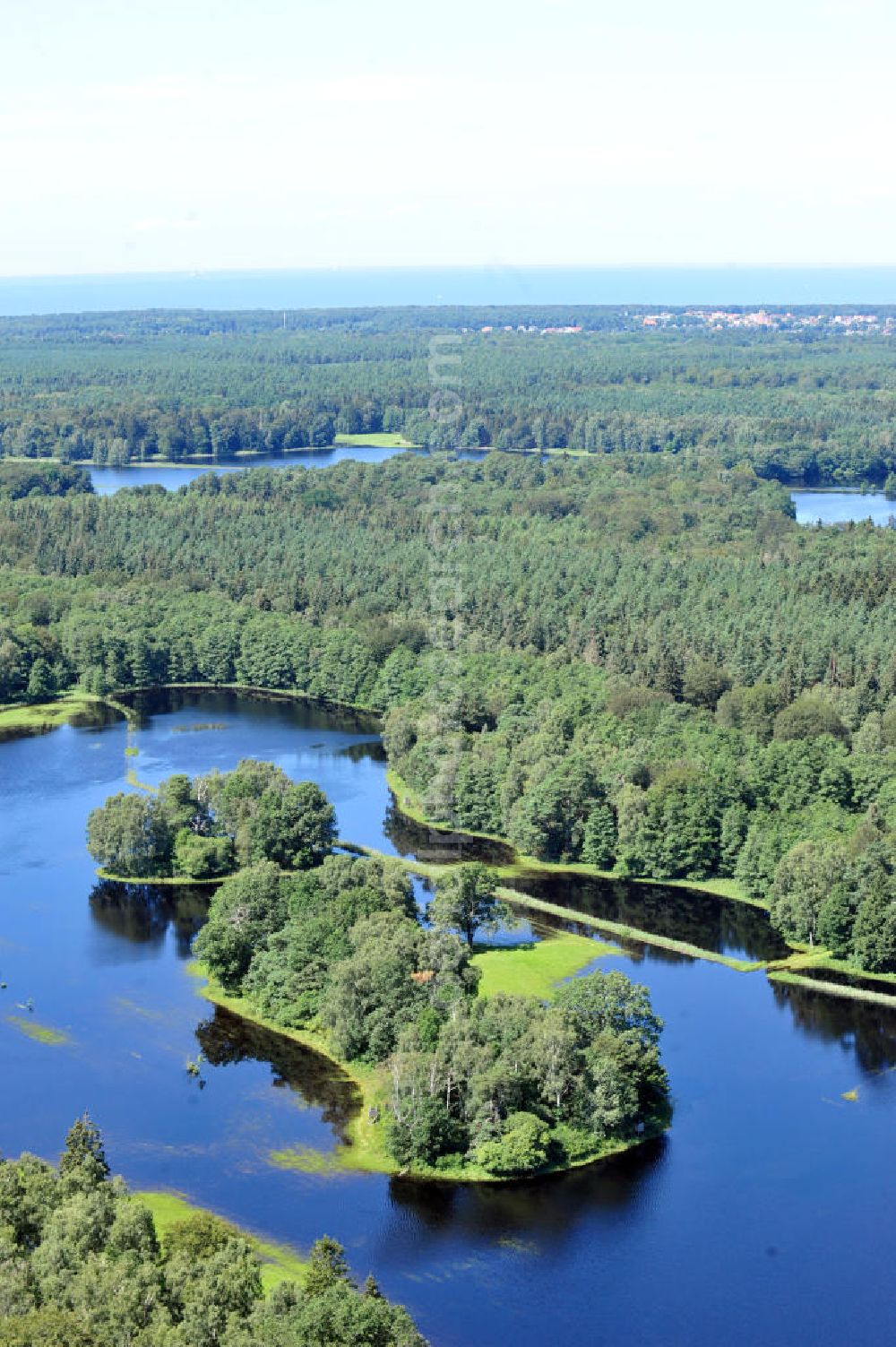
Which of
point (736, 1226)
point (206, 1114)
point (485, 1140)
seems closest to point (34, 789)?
point (206, 1114)

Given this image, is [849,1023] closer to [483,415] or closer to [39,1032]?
[39,1032]

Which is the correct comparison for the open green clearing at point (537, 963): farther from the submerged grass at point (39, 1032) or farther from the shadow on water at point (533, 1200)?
the submerged grass at point (39, 1032)

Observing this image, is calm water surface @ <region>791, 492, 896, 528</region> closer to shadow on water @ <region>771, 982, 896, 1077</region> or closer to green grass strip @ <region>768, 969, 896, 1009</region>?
green grass strip @ <region>768, 969, 896, 1009</region>

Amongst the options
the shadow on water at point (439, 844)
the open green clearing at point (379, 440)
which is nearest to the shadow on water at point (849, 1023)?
the shadow on water at point (439, 844)

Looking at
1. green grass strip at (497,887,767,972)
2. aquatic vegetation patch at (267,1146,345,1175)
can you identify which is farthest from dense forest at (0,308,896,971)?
aquatic vegetation patch at (267,1146,345,1175)

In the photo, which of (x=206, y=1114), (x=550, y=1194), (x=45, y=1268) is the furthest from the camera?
(x=206, y=1114)

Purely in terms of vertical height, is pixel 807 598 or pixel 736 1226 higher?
pixel 807 598

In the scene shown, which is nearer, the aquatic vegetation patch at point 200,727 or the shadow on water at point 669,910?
the shadow on water at point 669,910

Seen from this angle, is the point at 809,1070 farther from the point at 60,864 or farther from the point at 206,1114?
the point at 60,864
